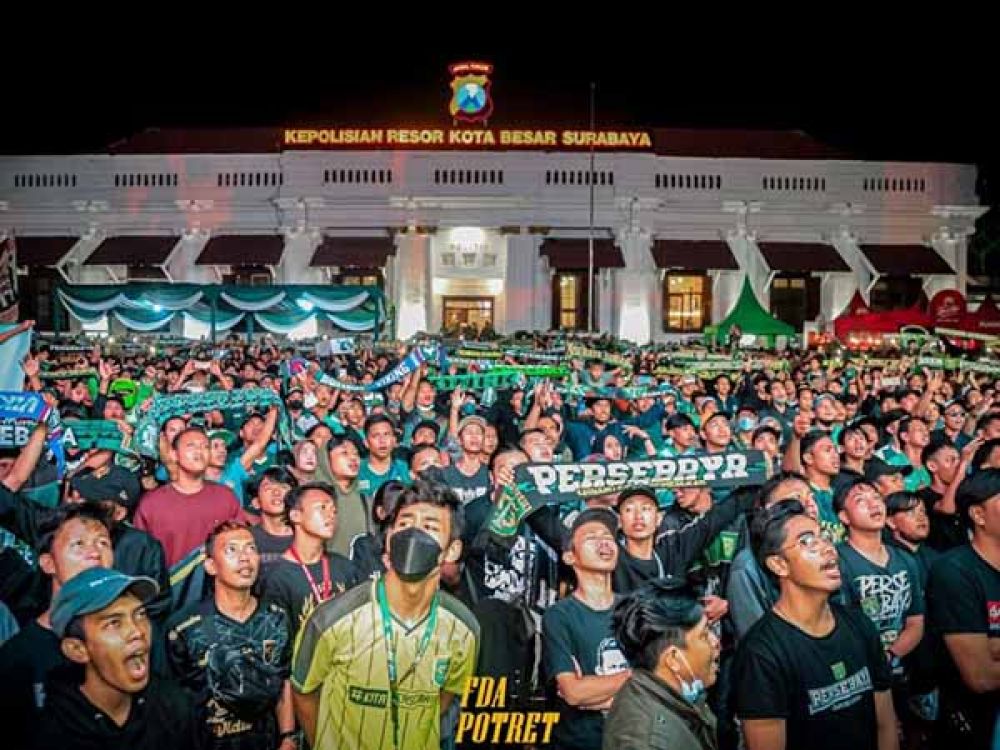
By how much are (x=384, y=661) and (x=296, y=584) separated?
1.18 metres

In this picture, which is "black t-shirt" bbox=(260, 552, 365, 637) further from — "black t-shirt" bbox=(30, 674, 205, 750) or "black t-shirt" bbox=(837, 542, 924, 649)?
"black t-shirt" bbox=(837, 542, 924, 649)

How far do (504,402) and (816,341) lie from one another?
17469 mm

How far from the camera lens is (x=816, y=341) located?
1080 inches

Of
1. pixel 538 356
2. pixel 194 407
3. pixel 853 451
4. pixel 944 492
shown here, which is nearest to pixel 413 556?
pixel 944 492

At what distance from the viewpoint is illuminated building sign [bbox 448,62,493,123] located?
36562 millimetres

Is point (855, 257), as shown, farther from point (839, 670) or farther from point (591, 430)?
point (839, 670)

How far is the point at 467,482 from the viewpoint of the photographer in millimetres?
7238

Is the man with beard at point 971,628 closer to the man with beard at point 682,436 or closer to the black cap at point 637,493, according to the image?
the black cap at point 637,493

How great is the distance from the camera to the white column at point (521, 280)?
34.9 metres

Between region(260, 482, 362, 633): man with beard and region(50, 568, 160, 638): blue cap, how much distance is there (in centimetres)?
140

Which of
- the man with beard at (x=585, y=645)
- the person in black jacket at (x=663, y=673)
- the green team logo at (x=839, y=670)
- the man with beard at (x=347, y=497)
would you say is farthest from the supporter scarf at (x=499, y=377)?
the person in black jacket at (x=663, y=673)

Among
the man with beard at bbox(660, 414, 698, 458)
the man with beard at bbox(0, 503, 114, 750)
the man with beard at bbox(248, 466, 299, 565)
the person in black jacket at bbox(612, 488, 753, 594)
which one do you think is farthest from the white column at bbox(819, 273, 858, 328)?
the man with beard at bbox(0, 503, 114, 750)

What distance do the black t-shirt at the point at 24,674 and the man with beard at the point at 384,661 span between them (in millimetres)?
874

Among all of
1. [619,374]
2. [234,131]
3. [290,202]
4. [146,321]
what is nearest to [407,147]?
[290,202]
